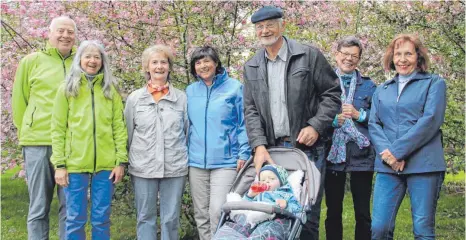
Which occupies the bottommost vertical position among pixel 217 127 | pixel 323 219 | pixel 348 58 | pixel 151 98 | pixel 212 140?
pixel 323 219

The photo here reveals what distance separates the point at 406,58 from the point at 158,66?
2.18 m

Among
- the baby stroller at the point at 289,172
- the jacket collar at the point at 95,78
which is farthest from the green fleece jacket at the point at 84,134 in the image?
the baby stroller at the point at 289,172

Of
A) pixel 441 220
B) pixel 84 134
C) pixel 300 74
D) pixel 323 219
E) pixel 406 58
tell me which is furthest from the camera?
pixel 323 219

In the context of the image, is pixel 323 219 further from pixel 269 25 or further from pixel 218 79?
pixel 269 25

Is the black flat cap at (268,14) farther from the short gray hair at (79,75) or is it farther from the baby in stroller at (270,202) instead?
the short gray hair at (79,75)

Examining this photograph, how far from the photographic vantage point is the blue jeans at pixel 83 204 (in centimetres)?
480

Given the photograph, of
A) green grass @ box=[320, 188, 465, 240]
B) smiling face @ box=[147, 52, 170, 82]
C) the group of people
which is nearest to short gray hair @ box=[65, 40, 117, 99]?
the group of people

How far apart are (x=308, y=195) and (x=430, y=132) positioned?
1.07m

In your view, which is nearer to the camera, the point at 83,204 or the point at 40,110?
the point at 83,204

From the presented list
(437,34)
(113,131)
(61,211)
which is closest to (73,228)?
(61,211)

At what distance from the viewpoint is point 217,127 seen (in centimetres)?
490

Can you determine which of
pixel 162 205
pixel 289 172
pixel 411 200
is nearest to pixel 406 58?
pixel 411 200

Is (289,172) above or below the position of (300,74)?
below

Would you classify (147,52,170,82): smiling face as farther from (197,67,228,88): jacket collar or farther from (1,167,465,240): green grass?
(1,167,465,240): green grass
